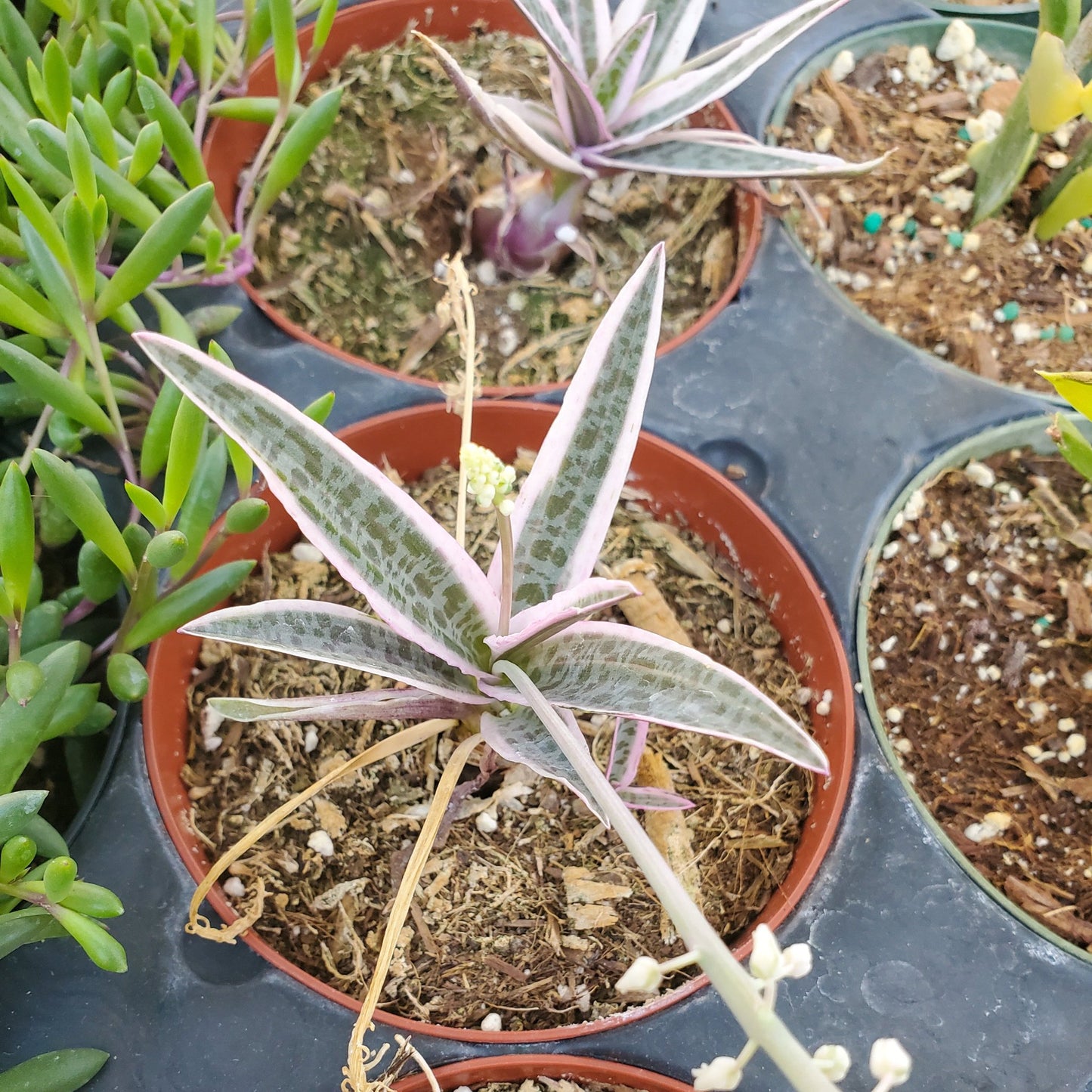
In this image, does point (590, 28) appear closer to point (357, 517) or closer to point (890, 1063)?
point (357, 517)

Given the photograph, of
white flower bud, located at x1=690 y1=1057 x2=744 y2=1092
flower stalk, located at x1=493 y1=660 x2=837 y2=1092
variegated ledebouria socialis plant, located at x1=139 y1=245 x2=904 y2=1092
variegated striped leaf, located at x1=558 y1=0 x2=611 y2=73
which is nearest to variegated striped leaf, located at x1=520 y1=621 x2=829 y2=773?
variegated ledebouria socialis plant, located at x1=139 y1=245 x2=904 y2=1092

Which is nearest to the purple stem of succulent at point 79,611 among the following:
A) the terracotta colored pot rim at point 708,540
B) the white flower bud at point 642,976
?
the terracotta colored pot rim at point 708,540

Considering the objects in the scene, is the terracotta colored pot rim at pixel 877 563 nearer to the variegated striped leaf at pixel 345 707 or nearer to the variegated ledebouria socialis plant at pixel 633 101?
the variegated ledebouria socialis plant at pixel 633 101

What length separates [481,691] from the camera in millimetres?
599

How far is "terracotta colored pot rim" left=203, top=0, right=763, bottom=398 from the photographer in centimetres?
98

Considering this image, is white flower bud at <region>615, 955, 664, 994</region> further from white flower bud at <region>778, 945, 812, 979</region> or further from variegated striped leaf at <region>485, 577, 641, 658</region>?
variegated striped leaf at <region>485, 577, 641, 658</region>

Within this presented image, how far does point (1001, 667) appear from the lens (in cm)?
93

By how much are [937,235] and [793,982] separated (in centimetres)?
92

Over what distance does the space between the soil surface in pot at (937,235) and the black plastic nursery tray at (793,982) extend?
27 centimetres

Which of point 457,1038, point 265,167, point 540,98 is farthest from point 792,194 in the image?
point 457,1038

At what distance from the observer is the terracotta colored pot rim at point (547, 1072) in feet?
2.23

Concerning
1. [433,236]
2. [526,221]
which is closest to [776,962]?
[526,221]

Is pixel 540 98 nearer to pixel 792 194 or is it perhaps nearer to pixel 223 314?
pixel 792 194

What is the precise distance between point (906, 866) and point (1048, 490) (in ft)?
1.51
